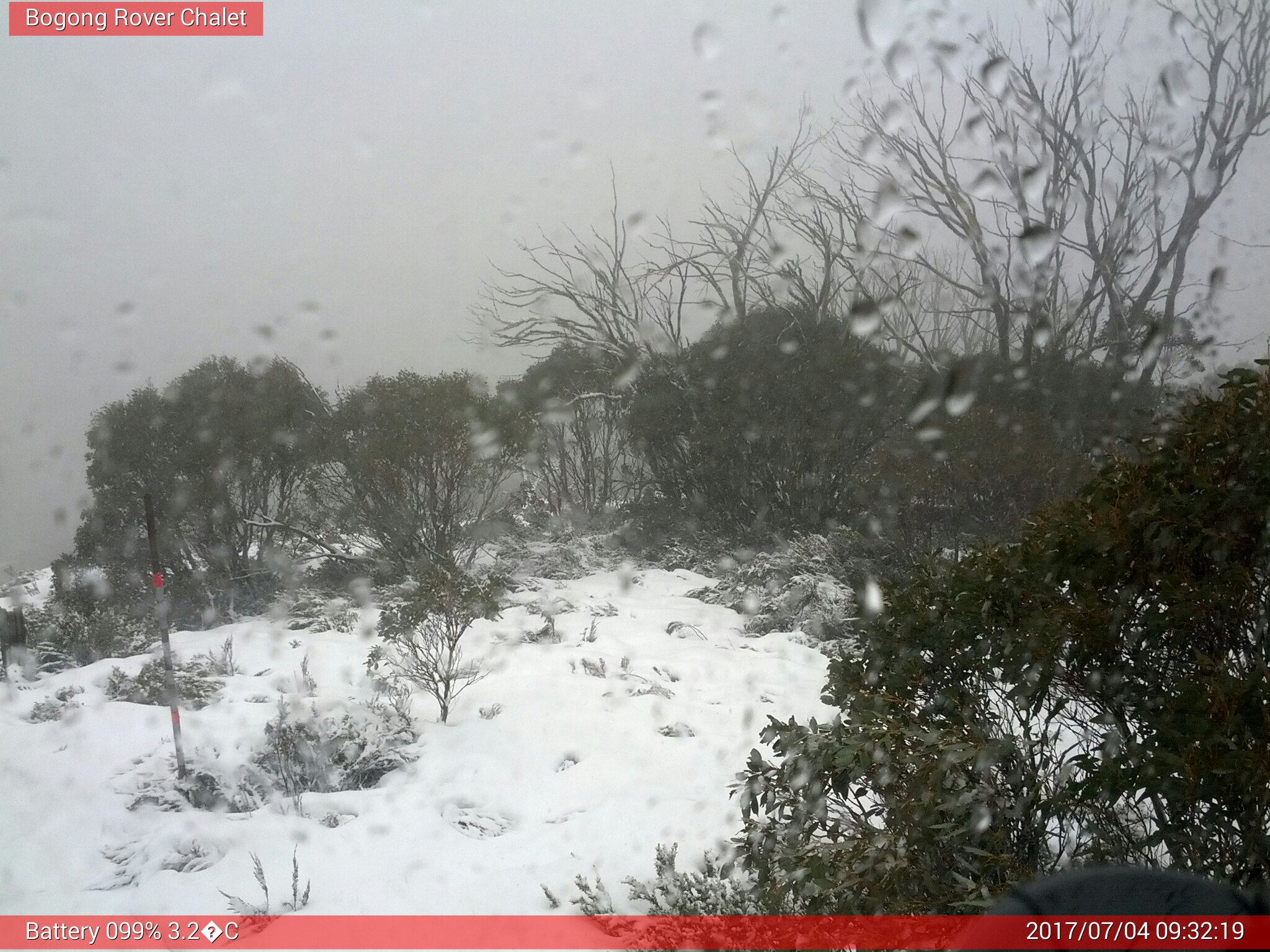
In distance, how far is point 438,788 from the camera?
4.26 metres

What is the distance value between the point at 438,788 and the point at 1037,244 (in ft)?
28.6

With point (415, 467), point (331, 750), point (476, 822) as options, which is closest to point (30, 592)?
point (415, 467)

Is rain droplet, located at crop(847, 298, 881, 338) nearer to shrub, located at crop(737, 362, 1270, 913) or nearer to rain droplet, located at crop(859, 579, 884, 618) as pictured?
rain droplet, located at crop(859, 579, 884, 618)

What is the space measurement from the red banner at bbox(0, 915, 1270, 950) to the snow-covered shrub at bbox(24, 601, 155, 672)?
500 centimetres

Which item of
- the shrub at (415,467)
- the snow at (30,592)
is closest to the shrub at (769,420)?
the shrub at (415,467)

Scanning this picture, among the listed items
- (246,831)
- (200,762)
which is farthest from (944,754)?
(200,762)

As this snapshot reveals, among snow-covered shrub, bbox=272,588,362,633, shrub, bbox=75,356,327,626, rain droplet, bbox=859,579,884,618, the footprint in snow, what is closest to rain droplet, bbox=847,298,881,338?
shrub, bbox=75,356,327,626

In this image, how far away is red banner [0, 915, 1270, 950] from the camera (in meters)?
2.31

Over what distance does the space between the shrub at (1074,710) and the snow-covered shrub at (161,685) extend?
4.35 metres

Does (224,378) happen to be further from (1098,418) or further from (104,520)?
(1098,418)

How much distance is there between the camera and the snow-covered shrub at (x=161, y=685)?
554 centimetres

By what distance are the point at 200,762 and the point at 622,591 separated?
199 inches

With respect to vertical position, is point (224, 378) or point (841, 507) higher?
point (224, 378)

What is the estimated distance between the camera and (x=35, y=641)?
25.4 feet
